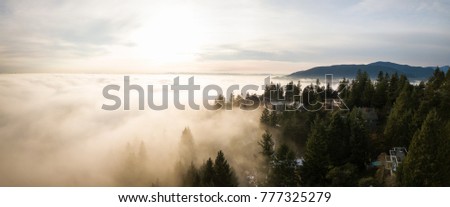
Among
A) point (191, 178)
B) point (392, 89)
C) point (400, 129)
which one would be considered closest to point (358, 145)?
point (400, 129)

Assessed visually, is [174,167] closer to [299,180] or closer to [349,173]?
[299,180]

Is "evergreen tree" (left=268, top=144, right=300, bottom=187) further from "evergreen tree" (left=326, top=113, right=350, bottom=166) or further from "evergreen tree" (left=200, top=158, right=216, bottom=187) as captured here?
"evergreen tree" (left=200, top=158, right=216, bottom=187)

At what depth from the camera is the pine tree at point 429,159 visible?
1295cm

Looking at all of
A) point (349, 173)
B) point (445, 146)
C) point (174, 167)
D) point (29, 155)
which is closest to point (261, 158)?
point (174, 167)

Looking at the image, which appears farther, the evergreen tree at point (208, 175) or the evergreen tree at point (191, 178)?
the evergreen tree at point (191, 178)

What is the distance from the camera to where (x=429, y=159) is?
43.1 ft

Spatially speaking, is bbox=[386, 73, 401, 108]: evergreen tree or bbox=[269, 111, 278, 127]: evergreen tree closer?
bbox=[386, 73, 401, 108]: evergreen tree

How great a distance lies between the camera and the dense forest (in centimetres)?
1338

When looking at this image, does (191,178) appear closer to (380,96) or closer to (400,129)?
(400,129)

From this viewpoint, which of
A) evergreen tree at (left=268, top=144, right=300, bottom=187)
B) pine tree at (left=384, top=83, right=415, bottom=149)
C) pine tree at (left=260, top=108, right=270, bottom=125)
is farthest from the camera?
pine tree at (left=260, top=108, right=270, bottom=125)

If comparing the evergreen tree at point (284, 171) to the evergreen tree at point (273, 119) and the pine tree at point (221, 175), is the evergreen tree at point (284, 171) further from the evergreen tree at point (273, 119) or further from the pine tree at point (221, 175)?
the evergreen tree at point (273, 119)

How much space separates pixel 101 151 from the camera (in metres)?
45.0
